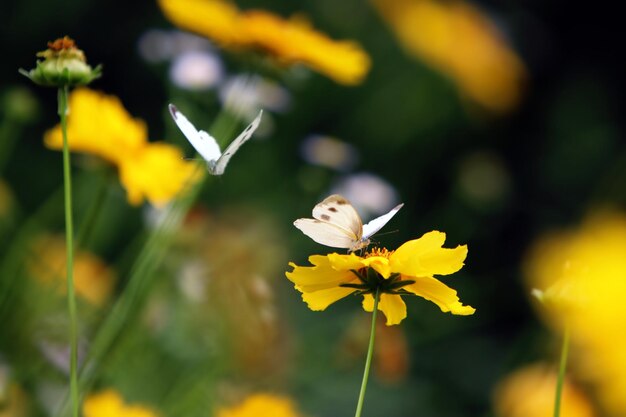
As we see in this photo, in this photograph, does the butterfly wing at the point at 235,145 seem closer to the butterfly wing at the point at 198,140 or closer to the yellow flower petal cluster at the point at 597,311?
the butterfly wing at the point at 198,140

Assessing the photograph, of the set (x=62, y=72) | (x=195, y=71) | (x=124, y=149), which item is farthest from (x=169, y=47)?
(x=62, y=72)

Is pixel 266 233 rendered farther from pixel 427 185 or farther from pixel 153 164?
pixel 427 185

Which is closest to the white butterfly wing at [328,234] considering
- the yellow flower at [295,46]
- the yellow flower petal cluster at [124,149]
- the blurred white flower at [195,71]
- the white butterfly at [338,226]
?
the white butterfly at [338,226]

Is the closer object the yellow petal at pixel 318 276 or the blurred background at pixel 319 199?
the yellow petal at pixel 318 276

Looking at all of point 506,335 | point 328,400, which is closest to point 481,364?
point 506,335

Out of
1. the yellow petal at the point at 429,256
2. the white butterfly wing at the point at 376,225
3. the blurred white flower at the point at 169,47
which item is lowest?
the yellow petal at the point at 429,256

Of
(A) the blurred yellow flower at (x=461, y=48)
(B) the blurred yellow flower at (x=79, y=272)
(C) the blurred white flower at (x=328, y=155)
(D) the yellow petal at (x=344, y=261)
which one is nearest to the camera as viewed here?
(D) the yellow petal at (x=344, y=261)

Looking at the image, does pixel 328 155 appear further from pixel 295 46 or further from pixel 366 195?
pixel 295 46
